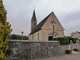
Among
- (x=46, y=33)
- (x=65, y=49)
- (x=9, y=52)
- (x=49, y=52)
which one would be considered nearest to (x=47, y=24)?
(x=46, y=33)

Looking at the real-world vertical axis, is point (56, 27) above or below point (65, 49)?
above

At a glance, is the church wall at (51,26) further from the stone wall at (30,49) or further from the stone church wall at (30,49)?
the stone wall at (30,49)

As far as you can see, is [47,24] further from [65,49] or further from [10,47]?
[10,47]

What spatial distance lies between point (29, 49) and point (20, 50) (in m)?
1.07

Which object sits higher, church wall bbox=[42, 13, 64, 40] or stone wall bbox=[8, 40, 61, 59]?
church wall bbox=[42, 13, 64, 40]

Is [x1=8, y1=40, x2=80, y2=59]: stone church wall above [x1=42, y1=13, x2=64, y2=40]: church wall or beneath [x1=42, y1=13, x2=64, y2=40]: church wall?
beneath

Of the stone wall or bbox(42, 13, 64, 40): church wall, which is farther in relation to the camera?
bbox(42, 13, 64, 40): church wall

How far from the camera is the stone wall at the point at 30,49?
29.6 ft

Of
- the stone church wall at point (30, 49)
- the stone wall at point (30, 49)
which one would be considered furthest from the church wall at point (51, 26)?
the stone wall at point (30, 49)

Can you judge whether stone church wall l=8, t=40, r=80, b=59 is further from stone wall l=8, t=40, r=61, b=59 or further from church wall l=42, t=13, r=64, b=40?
church wall l=42, t=13, r=64, b=40

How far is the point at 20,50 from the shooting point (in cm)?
923

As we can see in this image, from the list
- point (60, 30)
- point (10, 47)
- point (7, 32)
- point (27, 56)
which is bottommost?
point (27, 56)

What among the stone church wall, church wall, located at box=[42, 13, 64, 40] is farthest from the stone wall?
church wall, located at box=[42, 13, 64, 40]

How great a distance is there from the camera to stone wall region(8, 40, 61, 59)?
9031mm
